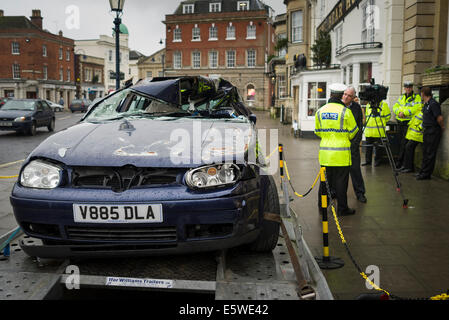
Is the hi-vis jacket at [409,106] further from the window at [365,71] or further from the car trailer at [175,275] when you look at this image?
the car trailer at [175,275]

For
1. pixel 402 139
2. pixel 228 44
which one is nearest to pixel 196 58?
pixel 228 44

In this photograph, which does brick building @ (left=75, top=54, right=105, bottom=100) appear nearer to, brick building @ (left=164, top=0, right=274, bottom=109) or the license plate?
brick building @ (left=164, top=0, right=274, bottom=109)

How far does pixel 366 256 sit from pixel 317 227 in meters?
1.15

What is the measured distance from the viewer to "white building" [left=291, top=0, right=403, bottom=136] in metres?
12.7

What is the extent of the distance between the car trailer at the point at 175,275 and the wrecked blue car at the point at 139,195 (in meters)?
0.19

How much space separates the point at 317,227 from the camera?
18.1 ft

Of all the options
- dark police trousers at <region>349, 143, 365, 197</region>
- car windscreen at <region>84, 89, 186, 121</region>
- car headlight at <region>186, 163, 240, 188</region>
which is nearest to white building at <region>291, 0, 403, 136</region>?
dark police trousers at <region>349, 143, 365, 197</region>

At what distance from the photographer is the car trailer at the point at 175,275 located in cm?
286

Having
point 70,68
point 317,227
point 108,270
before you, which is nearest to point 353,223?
point 317,227

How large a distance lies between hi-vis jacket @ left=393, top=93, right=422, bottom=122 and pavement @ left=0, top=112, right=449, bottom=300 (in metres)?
2.04

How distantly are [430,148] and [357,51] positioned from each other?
6858 mm

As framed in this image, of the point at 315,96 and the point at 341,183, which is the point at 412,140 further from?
the point at 315,96

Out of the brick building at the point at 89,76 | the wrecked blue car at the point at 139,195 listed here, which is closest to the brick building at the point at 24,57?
the brick building at the point at 89,76

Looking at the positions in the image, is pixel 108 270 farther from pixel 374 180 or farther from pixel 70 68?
pixel 70 68
